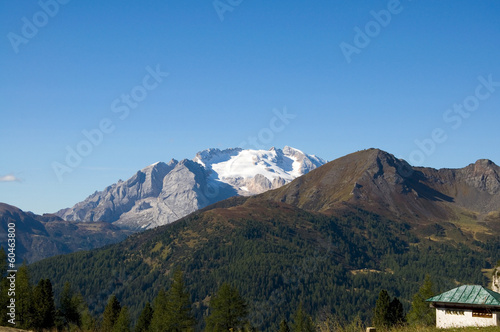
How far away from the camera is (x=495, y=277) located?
231 ft

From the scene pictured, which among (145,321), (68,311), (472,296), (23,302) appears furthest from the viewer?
(68,311)

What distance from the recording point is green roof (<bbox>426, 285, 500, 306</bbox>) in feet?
108

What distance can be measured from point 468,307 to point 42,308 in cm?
5991

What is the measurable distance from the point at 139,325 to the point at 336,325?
7495 centimetres

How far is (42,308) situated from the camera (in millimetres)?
71812

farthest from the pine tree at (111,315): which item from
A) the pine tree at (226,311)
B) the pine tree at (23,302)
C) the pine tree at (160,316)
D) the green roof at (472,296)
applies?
the green roof at (472,296)

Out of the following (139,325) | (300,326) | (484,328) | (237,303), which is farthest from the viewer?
(300,326)

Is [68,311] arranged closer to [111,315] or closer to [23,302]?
[111,315]

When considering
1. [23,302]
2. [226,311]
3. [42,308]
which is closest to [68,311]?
[42,308]

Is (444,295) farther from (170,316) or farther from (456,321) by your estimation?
(170,316)

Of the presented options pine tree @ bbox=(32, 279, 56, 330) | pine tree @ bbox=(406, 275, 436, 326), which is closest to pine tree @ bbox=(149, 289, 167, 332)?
pine tree @ bbox=(32, 279, 56, 330)

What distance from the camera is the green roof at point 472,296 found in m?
32.9

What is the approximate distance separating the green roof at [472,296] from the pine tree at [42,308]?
5727 cm

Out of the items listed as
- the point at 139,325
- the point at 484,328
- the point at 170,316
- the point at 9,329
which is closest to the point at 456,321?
the point at 484,328
